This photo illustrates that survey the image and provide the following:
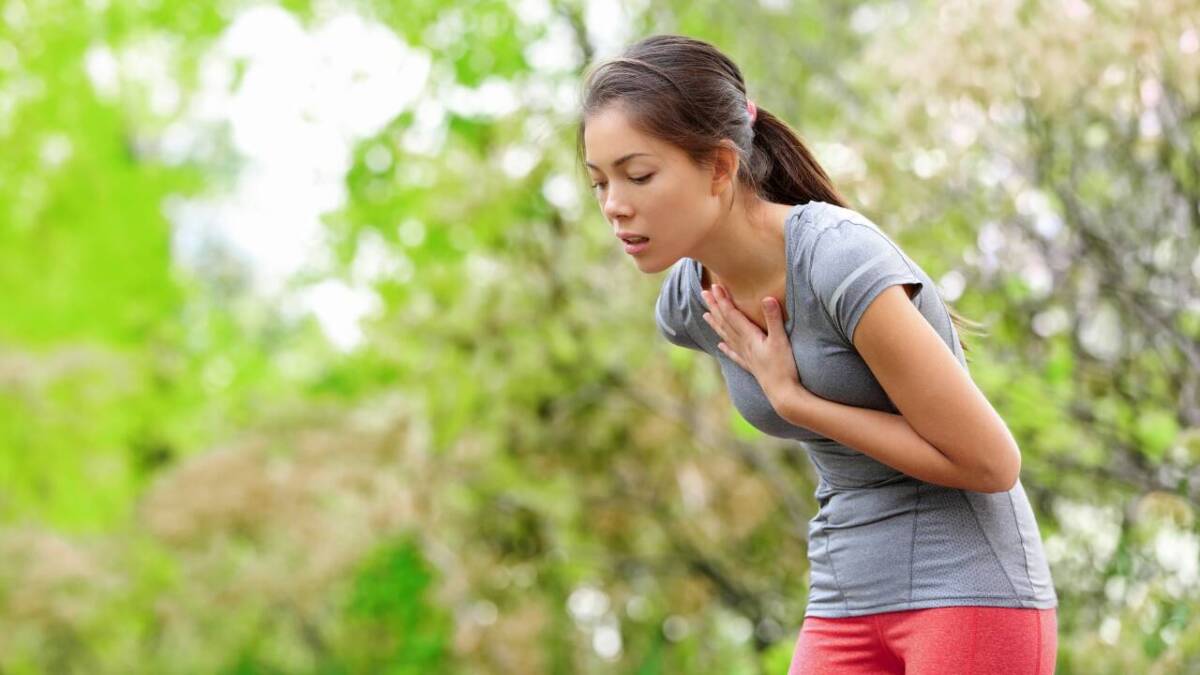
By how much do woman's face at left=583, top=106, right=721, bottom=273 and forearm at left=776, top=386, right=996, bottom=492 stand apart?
0.98 feet

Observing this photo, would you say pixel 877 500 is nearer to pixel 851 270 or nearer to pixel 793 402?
pixel 793 402

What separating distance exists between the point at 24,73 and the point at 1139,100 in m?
11.8

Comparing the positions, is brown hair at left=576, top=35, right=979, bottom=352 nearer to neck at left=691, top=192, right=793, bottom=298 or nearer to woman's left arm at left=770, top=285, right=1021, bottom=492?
neck at left=691, top=192, right=793, bottom=298

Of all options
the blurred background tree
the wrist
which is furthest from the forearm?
the blurred background tree

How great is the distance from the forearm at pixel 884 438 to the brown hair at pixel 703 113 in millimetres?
319

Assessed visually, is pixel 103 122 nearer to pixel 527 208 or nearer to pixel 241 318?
pixel 241 318

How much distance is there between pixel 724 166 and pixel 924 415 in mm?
490

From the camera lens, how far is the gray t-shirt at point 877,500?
2.19 metres

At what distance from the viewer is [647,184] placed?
2.29m

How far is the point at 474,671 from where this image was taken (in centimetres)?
858

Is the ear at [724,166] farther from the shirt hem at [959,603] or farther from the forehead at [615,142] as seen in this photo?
the shirt hem at [959,603]

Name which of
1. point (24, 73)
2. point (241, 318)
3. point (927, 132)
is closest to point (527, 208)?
point (927, 132)

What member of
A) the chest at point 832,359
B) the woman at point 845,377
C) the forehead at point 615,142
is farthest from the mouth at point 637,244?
the chest at point 832,359

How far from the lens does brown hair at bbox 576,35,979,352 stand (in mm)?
2297
